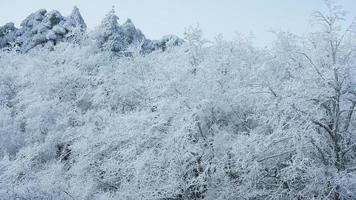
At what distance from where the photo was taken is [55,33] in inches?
1626

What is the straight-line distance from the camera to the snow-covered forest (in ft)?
39.1

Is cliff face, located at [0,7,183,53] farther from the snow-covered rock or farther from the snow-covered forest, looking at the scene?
the snow-covered forest

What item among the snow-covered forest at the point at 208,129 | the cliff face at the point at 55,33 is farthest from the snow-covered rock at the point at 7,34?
the snow-covered forest at the point at 208,129

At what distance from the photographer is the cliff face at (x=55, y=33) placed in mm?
39906

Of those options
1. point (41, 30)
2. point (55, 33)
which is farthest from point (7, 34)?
point (55, 33)

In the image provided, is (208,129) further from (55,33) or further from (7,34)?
(7,34)

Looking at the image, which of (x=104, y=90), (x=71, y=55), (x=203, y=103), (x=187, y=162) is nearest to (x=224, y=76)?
(x=203, y=103)

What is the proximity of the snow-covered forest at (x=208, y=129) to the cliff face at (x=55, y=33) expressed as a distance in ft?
51.1

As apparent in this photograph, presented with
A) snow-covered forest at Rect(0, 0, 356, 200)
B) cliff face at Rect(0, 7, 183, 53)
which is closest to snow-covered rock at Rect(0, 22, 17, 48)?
cliff face at Rect(0, 7, 183, 53)

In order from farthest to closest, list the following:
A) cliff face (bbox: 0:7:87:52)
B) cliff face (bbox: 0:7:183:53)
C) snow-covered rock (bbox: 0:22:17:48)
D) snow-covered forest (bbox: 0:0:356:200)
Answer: snow-covered rock (bbox: 0:22:17:48), cliff face (bbox: 0:7:87:52), cliff face (bbox: 0:7:183:53), snow-covered forest (bbox: 0:0:356:200)

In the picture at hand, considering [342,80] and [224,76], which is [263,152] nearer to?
[342,80]

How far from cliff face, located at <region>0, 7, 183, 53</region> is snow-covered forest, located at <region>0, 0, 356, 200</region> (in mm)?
15590

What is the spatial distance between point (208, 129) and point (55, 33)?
2953 cm

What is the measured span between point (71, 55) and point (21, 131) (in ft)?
27.9
